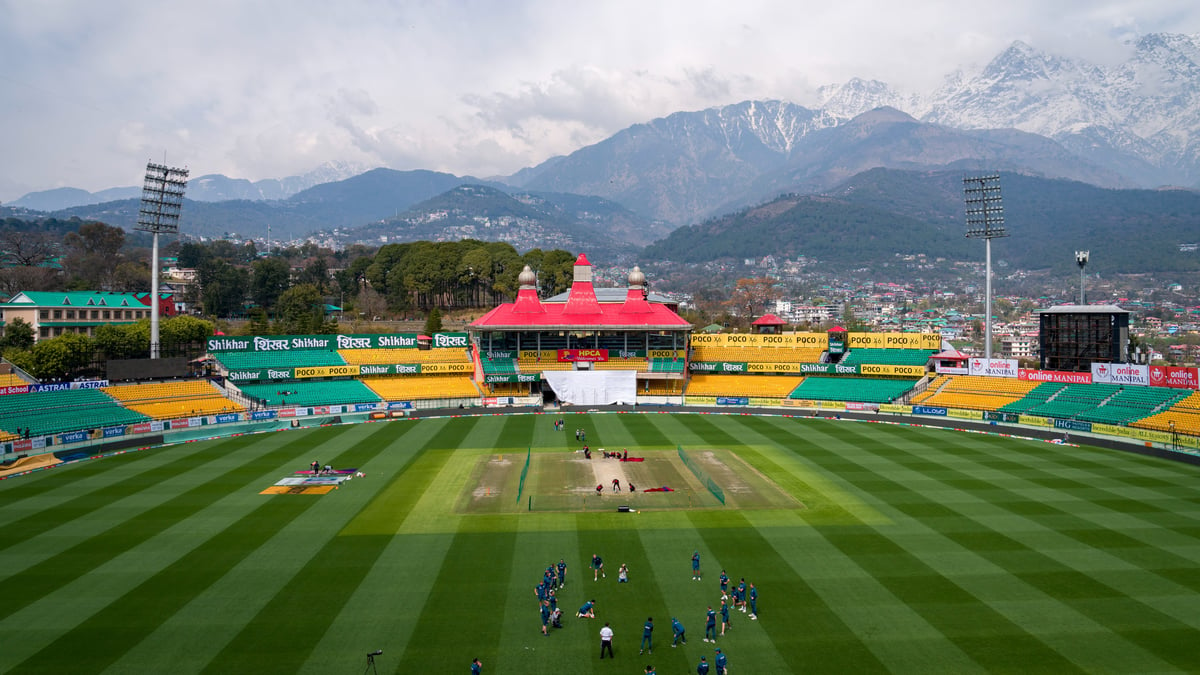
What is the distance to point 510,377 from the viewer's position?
71312 millimetres

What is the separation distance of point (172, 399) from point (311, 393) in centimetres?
1133

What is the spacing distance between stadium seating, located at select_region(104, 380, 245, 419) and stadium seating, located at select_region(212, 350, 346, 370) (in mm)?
6028

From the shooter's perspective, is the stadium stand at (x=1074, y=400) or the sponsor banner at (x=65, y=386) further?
the stadium stand at (x=1074, y=400)

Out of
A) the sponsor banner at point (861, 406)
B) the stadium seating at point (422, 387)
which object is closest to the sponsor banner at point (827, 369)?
the sponsor banner at point (861, 406)

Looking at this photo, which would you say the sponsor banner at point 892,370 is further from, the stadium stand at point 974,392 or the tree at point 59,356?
the tree at point 59,356

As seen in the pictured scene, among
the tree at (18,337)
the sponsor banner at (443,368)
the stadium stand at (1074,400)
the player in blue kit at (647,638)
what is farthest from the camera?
the sponsor banner at (443,368)

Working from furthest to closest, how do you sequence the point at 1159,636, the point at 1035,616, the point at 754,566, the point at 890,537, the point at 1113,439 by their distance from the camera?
1. the point at 1113,439
2. the point at 890,537
3. the point at 754,566
4. the point at 1035,616
5. the point at 1159,636

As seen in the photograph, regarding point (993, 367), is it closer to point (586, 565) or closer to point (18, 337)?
point (586, 565)

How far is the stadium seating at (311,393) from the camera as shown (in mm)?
63781

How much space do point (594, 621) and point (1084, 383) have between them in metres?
56.5

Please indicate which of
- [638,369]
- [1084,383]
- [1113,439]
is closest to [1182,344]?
[1084,383]

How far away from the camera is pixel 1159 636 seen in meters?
20.4

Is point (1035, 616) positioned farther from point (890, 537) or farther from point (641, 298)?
point (641, 298)

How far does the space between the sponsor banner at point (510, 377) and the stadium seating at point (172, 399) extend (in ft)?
75.8
